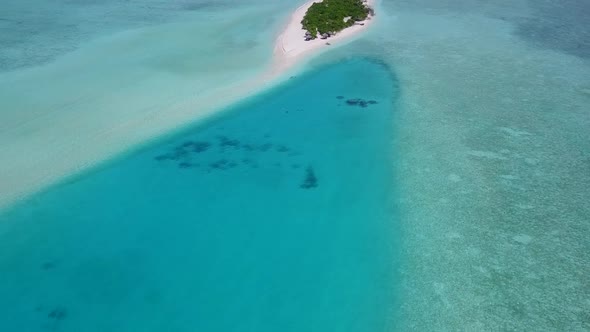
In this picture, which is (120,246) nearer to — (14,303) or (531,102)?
(14,303)

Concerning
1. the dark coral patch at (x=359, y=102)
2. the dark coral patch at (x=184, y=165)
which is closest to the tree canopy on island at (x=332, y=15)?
the dark coral patch at (x=359, y=102)

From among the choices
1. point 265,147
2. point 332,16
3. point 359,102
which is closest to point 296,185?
point 265,147

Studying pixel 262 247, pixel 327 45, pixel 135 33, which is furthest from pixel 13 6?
pixel 262 247

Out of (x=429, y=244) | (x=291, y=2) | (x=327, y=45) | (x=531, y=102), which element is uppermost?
(x=291, y=2)

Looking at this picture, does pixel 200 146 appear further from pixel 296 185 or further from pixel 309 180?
pixel 309 180

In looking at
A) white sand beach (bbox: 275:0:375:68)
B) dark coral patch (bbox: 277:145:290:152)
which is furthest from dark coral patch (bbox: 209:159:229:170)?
white sand beach (bbox: 275:0:375:68)

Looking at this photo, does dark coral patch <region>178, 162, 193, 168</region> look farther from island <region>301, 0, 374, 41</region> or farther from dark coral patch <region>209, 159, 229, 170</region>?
island <region>301, 0, 374, 41</region>
